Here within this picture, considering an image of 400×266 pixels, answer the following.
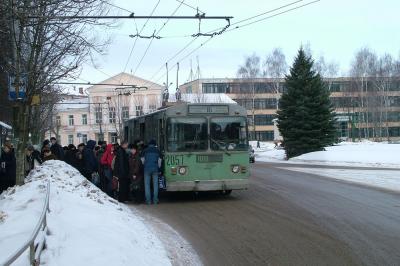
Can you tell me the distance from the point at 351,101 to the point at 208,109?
2901 inches

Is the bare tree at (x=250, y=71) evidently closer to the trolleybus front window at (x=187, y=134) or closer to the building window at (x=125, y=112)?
the building window at (x=125, y=112)

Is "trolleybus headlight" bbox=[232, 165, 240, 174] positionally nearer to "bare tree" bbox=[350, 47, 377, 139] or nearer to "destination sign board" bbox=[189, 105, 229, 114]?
"destination sign board" bbox=[189, 105, 229, 114]

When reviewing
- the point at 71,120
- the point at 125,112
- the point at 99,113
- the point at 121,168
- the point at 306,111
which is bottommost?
the point at 121,168

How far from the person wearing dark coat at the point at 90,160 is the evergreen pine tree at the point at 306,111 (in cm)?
2635

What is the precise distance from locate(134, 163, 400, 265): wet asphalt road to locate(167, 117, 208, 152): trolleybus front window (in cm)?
161

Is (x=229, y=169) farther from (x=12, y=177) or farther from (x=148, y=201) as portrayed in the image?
(x=12, y=177)

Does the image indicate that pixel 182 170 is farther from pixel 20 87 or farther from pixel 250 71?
pixel 250 71

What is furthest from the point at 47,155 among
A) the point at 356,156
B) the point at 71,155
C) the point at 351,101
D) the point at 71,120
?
the point at 71,120

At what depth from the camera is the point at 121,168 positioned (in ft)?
53.2

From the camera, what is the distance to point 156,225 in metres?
11.7

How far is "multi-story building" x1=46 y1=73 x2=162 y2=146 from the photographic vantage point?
267ft

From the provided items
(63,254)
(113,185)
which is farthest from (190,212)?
(63,254)

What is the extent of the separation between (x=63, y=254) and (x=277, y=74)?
8763cm

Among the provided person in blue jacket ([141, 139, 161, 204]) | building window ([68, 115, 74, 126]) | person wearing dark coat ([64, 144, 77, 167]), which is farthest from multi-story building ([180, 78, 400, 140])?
person in blue jacket ([141, 139, 161, 204])
